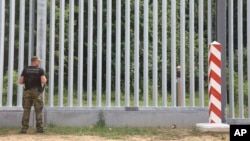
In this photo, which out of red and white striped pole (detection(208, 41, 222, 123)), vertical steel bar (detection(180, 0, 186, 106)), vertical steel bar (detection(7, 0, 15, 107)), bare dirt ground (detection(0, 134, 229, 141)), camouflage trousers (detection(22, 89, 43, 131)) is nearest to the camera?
bare dirt ground (detection(0, 134, 229, 141))

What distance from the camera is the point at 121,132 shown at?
30.5ft

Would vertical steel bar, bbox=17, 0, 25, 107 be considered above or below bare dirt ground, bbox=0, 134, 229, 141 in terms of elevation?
above

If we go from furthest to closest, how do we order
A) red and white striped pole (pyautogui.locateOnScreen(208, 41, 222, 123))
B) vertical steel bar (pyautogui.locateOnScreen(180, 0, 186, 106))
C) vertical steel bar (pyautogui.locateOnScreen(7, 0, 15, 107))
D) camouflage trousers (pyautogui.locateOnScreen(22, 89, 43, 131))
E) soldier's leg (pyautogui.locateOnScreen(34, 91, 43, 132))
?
vertical steel bar (pyautogui.locateOnScreen(180, 0, 186, 106)) < vertical steel bar (pyautogui.locateOnScreen(7, 0, 15, 107)) < camouflage trousers (pyautogui.locateOnScreen(22, 89, 43, 131)) < soldier's leg (pyautogui.locateOnScreen(34, 91, 43, 132)) < red and white striped pole (pyautogui.locateOnScreen(208, 41, 222, 123))

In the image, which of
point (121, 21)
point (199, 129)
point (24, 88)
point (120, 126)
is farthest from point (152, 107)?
point (24, 88)

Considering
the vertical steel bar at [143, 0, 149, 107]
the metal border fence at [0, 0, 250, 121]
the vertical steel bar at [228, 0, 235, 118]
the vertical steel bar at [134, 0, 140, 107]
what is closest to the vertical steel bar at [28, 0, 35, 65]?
the metal border fence at [0, 0, 250, 121]

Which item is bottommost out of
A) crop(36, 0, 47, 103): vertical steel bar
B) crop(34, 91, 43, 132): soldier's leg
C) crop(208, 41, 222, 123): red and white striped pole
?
crop(34, 91, 43, 132): soldier's leg

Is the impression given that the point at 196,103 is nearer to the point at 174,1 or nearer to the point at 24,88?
the point at 174,1

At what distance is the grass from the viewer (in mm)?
8789

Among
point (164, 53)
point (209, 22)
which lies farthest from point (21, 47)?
point (209, 22)

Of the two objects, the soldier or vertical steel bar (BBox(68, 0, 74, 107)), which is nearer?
the soldier

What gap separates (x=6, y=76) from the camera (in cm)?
1034

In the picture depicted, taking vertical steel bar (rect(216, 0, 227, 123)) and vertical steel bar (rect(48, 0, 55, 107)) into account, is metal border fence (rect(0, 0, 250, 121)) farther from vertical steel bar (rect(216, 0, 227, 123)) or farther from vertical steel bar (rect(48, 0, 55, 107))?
vertical steel bar (rect(216, 0, 227, 123))

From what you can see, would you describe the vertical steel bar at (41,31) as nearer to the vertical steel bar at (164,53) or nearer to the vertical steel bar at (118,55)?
the vertical steel bar at (118,55)

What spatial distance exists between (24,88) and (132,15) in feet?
9.59
